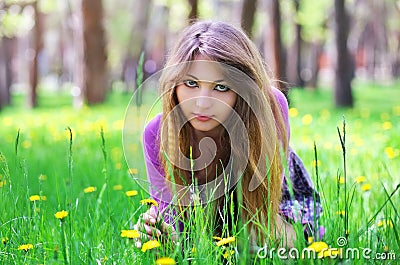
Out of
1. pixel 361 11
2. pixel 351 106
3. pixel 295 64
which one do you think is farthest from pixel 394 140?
pixel 361 11

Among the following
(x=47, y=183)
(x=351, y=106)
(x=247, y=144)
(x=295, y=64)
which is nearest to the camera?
(x=247, y=144)

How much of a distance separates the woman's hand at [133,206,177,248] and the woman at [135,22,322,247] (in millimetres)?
12

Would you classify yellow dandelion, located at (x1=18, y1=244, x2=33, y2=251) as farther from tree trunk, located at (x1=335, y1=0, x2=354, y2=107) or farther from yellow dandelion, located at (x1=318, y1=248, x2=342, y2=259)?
tree trunk, located at (x1=335, y1=0, x2=354, y2=107)

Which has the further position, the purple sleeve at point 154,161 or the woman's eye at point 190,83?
the purple sleeve at point 154,161

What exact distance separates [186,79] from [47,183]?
1.63 meters

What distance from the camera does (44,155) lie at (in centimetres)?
451

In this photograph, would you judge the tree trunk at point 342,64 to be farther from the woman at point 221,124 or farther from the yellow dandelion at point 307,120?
the woman at point 221,124

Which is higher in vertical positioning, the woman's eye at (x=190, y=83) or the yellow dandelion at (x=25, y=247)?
the woman's eye at (x=190, y=83)

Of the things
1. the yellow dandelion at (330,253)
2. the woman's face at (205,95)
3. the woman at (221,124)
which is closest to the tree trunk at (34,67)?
the woman at (221,124)

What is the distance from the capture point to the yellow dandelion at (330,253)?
4.92 ft

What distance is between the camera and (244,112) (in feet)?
6.93

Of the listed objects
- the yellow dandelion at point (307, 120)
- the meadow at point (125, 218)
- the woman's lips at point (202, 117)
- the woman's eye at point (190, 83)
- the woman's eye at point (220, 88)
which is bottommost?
the meadow at point (125, 218)

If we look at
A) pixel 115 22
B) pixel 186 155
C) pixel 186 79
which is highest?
pixel 115 22

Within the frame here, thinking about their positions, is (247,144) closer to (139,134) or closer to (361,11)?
(139,134)
